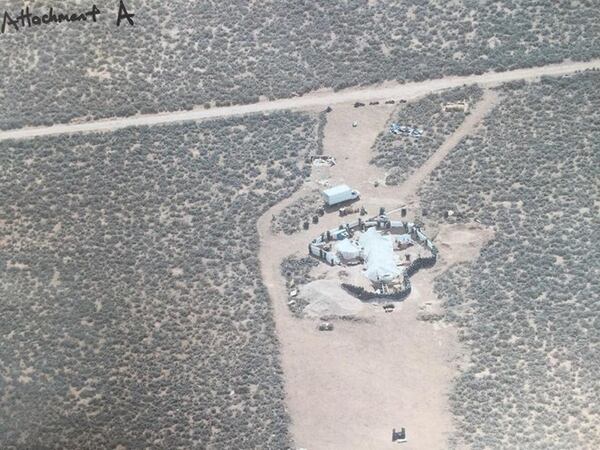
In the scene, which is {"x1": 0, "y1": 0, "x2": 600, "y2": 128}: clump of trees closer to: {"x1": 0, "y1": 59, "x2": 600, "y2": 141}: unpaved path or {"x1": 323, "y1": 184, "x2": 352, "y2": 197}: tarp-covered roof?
{"x1": 0, "y1": 59, "x2": 600, "y2": 141}: unpaved path

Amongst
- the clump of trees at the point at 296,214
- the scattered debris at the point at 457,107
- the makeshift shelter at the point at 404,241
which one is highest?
the scattered debris at the point at 457,107

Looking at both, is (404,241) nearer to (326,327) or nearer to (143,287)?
(326,327)

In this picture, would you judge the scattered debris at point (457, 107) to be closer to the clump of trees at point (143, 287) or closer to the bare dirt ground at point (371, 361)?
the bare dirt ground at point (371, 361)

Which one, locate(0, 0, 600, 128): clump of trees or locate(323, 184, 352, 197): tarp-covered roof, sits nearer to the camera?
locate(323, 184, 352, 197): tarp-covered roof

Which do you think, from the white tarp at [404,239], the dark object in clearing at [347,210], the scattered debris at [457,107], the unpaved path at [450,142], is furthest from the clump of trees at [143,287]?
the scattered debris at [457,107]

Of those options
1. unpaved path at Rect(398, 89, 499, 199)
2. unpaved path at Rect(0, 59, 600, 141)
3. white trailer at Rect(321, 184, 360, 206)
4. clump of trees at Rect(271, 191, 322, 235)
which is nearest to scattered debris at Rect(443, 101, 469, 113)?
unpaved path at Rect(398, 89, 499, 199)

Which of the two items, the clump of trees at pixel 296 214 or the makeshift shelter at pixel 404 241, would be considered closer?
the makeshift shelter at pixel 404 241

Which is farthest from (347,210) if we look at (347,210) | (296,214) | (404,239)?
(404,239)
